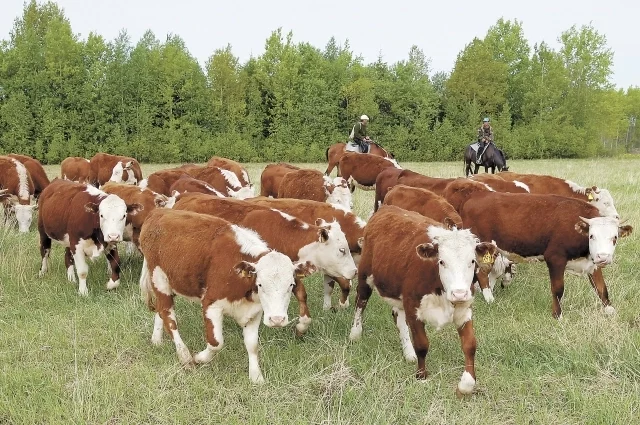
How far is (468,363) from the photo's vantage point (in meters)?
4.54

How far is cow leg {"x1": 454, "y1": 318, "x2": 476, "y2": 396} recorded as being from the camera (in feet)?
14.7

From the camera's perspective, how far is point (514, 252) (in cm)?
754

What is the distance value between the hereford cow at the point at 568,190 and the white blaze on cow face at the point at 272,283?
→ 6928 mm

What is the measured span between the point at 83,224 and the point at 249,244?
3.83 metres

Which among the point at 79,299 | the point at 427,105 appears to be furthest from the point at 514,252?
the point at 427,105

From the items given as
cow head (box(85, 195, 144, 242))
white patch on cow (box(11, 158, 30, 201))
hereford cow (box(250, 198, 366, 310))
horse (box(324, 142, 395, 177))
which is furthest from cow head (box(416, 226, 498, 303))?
horse (box(324, 142, 395, 177))

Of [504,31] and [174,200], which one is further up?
A: [504,31]

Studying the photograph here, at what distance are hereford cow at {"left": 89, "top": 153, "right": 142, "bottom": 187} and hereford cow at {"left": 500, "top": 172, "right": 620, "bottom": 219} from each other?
963cm

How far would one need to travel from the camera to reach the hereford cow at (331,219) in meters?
7.08

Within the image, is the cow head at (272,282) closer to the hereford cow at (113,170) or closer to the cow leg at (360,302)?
the cow leg at (360,302)

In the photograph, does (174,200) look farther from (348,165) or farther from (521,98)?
(521,98)

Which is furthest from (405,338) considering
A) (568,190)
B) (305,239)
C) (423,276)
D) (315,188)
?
(568,190)

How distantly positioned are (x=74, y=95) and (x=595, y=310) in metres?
33.7

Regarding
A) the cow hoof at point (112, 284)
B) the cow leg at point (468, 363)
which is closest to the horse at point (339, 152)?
the cow hoof at point (112, 284)
